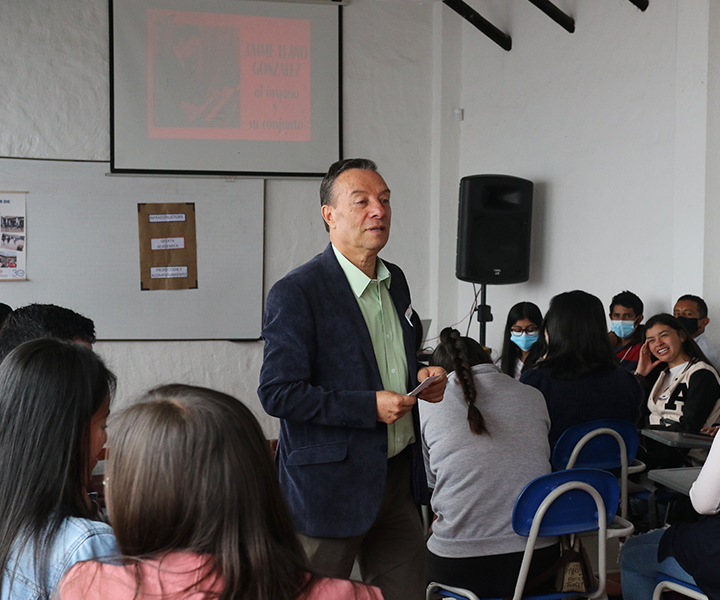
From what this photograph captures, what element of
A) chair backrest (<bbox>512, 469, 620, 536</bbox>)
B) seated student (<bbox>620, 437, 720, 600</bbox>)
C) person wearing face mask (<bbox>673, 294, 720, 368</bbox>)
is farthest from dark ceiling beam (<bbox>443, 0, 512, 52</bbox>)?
seated student (<bbox>620, 437, 720, 600</bbox>)

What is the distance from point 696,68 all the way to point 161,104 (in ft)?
12.6

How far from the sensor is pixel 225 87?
227 inches

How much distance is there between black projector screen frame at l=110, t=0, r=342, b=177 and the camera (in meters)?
5.63

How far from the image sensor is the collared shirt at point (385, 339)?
1875mm

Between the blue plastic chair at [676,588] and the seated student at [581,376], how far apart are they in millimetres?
760

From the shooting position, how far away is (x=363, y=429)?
176cm

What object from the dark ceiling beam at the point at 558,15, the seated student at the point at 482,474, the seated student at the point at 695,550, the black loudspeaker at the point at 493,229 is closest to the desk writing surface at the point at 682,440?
the seated student at the point at 695,550

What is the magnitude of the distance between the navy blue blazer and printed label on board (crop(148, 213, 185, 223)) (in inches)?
165

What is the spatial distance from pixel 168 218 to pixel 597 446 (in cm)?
409

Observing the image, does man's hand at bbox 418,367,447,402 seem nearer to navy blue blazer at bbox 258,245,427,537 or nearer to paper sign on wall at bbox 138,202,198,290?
navy blue blazer at bbox 258,245,427,537

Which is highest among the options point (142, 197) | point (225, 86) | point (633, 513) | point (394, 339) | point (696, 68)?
point (225, 86)

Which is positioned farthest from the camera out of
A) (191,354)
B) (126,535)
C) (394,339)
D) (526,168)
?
(191,354)

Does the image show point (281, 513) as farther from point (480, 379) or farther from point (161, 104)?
point (161, 104)

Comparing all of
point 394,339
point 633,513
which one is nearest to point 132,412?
point 394,339
